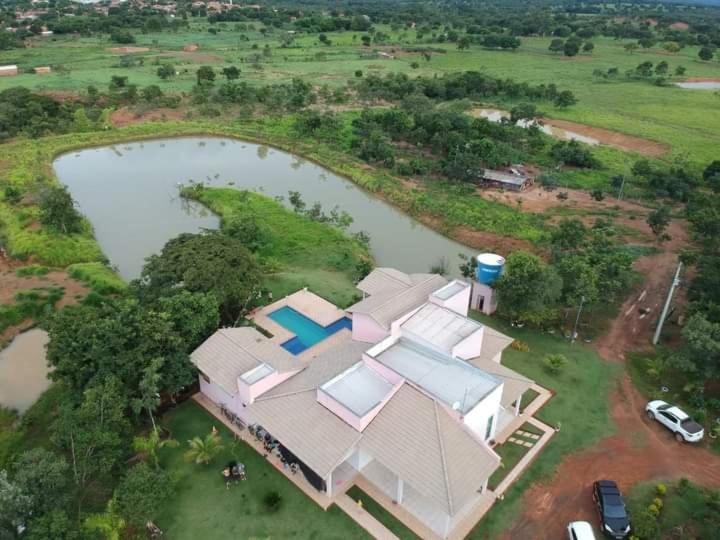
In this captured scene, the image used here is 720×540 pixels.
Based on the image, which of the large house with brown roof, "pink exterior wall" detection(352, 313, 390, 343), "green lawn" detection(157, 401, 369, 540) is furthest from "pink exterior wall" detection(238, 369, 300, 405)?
"pink exterior wall" detection(352, 313, 390, 343)

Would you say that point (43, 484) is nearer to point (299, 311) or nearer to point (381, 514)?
point (381, 514)

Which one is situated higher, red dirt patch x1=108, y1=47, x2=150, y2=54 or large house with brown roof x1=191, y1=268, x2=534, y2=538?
red dirt patch x1=108, y1=47, x2=150, y2=54

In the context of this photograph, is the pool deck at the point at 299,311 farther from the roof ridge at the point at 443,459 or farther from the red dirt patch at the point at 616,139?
the red dirt patch at the point at 616,139

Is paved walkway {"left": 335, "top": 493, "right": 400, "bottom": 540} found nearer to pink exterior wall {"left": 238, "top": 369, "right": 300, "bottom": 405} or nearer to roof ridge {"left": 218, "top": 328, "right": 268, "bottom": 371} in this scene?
pink exterior wall {"left": 238, "top": 369, "right": 300, "bottom": 405}

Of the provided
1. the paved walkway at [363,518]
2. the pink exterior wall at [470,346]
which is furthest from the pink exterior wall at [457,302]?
the paved walkway at [363,518]

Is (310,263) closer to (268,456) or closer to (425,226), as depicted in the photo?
(425,226)

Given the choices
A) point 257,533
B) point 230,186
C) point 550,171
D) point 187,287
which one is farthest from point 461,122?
point 257,533
